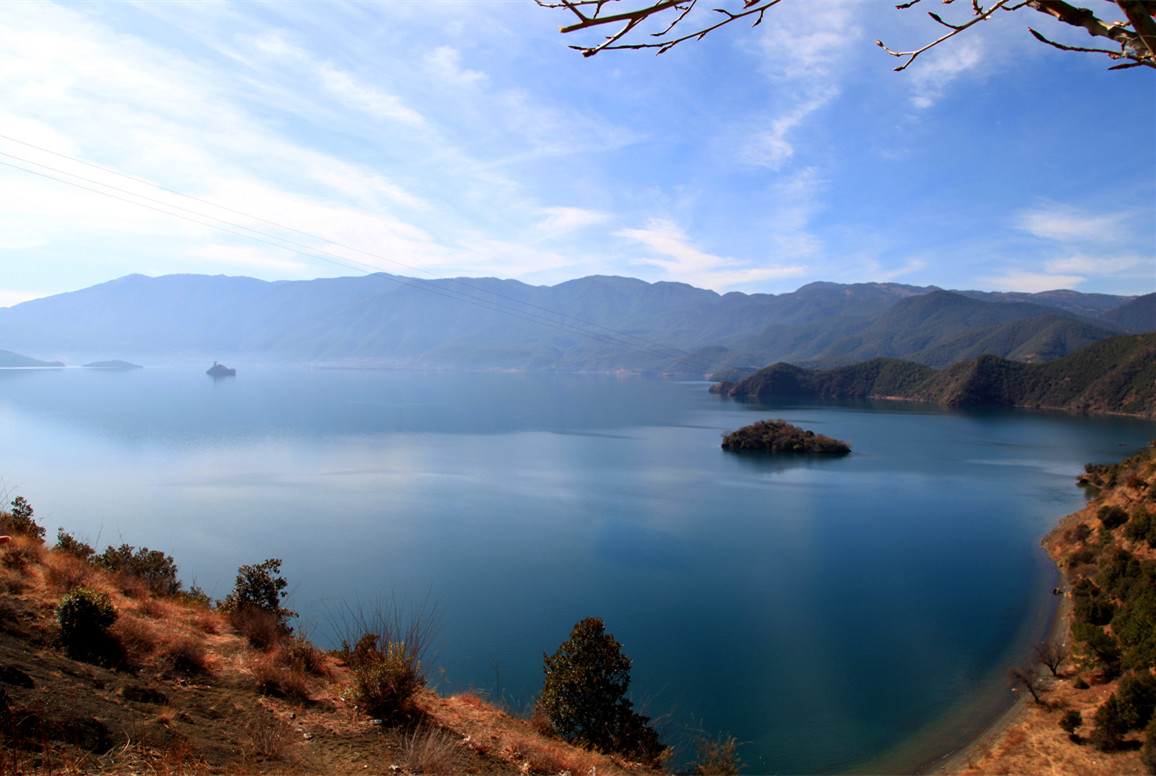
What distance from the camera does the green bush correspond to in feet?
Result: 25.2

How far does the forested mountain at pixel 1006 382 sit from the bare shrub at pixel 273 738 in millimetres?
93486

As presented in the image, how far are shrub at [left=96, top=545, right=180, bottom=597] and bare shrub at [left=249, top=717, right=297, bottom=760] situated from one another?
5366mm

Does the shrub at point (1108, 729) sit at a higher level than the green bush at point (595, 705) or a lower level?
lower

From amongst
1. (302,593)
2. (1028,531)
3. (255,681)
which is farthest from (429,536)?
(1028,531)

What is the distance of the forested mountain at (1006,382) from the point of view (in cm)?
7519

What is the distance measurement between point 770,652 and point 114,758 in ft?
44.8

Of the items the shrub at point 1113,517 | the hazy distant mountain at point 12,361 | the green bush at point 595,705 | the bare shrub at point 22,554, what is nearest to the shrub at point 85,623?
the bare shrub at point 22,554

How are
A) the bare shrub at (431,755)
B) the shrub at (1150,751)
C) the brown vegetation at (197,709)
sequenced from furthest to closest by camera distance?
1. the shrub at (1150,751)
2. the bare shrub at (431,755)
3. the brown vegetation at (197,709)

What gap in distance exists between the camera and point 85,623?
551cm

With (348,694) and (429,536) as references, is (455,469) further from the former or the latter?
(348,694)

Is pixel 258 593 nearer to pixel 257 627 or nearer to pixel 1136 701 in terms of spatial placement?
pixel 257 627

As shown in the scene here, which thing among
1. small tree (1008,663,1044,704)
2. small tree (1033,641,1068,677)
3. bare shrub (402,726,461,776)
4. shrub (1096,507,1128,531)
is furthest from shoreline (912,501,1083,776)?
bare shrub (402,726,461,776)

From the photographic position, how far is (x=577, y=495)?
1230 inches

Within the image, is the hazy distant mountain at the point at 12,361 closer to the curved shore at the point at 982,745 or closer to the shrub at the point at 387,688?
the shrub at the point at 387,688
